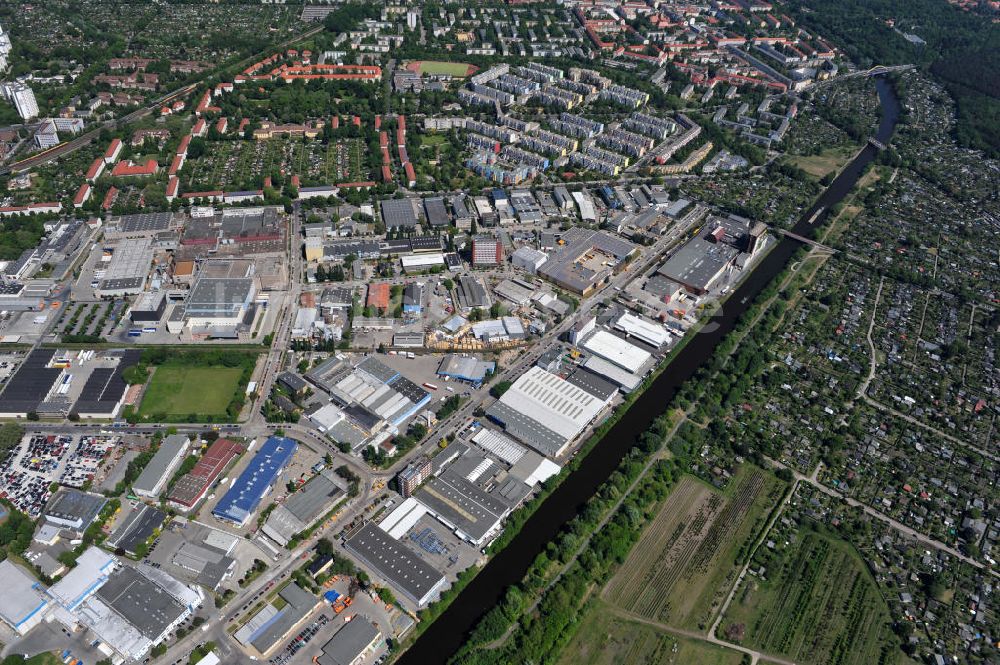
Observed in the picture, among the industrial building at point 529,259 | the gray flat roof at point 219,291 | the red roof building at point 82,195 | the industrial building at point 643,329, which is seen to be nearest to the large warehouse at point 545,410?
the industrial building at point 643,329

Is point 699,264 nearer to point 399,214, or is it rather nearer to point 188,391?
point 399,214

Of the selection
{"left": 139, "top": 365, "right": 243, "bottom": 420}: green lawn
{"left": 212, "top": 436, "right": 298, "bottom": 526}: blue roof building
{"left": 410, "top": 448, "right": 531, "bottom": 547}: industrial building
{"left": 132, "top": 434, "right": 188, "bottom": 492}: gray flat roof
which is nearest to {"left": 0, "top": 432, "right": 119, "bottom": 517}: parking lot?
{"left": 132, "top": 434, "right": 188, "bottom": 492}: gray flat roof

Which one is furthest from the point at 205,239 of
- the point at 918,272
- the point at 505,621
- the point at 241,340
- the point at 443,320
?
the point at 918,272

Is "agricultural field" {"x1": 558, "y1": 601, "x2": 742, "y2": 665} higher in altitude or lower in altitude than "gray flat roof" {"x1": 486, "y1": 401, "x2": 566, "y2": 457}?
lower

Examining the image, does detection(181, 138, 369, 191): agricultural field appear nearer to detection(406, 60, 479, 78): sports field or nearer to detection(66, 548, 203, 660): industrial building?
detection(406, 60, 479, 78): sports field

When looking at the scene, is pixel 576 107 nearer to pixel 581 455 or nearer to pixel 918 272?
pixel 918 272

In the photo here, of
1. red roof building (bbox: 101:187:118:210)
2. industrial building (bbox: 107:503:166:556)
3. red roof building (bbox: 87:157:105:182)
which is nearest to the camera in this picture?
industrial building (bbox: 107:503:166:556)

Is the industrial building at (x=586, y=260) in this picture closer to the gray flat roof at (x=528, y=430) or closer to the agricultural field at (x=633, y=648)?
the gray flat roof at (x=528, y=430)
